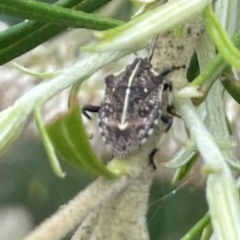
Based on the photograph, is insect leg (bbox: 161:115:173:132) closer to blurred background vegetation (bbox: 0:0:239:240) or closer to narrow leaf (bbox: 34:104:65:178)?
narrow leaf (bbox: 34:104:65:178)

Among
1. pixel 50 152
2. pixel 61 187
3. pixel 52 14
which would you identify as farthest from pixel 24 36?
pixel 61 187

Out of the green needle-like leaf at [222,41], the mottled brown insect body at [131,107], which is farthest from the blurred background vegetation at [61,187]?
the green needle-like leaf at [222,41]

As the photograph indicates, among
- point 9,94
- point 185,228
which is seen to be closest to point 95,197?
point 185,228

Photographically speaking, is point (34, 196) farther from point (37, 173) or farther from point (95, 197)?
point (95, 197)

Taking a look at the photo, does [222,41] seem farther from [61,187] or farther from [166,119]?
[61,187]

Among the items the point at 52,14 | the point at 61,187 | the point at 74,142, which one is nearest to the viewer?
the point at 74,142

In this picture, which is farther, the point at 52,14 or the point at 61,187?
the point at 61,187

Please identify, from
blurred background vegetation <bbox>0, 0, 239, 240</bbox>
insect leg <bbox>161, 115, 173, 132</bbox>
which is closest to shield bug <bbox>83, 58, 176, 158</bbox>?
insect leg <bbox>161, 115, 173, 132</bbox>

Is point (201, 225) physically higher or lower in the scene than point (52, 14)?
lower

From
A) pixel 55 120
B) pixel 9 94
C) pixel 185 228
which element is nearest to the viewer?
pixel 55 120
